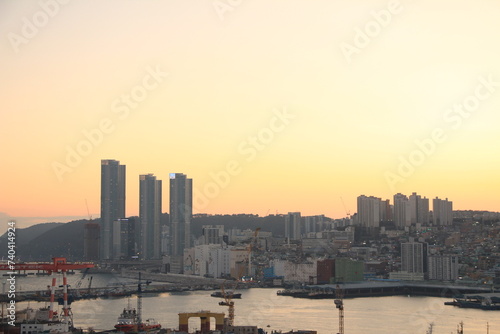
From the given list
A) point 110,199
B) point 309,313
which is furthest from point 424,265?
point 110,199

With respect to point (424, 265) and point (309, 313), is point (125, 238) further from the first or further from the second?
point (309, 313)

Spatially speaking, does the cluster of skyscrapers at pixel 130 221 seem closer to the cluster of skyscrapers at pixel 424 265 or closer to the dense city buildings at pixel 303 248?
the dense city buildings at pixel 303 248

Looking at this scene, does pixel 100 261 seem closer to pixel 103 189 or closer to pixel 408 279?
pixel 103 189

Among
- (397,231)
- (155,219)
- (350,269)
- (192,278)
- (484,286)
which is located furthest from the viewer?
(155,219)

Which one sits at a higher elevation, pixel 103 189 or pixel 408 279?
pixel 103 189

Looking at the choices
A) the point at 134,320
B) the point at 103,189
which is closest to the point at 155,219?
the point at 103,189

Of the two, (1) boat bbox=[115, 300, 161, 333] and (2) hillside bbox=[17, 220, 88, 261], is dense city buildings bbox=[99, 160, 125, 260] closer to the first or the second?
(2) hillside bbox=[17, 220, 88, 261]

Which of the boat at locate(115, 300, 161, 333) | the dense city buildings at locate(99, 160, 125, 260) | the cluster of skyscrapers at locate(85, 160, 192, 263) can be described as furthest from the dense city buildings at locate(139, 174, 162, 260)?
the boat at locate(115, 300, 161, 333)
